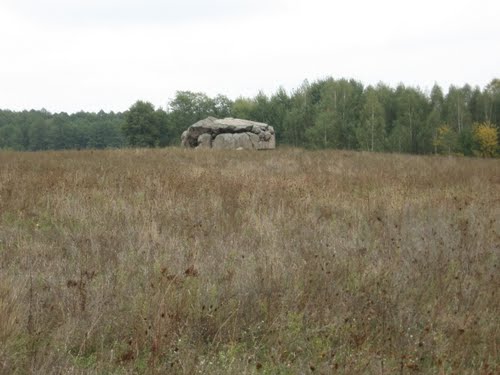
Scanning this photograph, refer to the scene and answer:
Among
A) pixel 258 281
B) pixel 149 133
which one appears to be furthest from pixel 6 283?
pixel 149 133

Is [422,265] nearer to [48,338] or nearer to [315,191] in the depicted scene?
[48,338]

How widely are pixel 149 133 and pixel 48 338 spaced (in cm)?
6440

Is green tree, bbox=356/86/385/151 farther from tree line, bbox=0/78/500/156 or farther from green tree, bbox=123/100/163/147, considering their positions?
green tree, bbox=123/100/163/147

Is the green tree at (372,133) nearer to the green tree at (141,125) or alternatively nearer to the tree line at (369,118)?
the tree line at (369,118)

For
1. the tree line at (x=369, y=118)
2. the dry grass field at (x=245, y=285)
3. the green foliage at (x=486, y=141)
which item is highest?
the tree line at (x=369, y=118)

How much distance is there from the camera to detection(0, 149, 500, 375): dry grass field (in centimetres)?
271

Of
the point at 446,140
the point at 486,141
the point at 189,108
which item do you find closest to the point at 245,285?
the point at 446,140

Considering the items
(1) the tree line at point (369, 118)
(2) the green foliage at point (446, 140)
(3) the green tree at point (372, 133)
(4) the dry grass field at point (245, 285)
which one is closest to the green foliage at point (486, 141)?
(1) the tree line at point (369, 118)

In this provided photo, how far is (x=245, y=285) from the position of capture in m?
3.68

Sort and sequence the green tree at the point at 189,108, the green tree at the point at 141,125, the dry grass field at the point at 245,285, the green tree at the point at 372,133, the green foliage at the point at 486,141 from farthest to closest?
the green tree at the point at 189,108
the green tree at the point at 141,125
the green tree at the point at 372,133
the green foliage at the point at 486,141
the dry grass field at the point at 245,285

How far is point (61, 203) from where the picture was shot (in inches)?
266

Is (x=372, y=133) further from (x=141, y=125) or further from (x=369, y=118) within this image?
(x=141, y=125)

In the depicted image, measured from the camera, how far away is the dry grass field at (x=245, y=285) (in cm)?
271

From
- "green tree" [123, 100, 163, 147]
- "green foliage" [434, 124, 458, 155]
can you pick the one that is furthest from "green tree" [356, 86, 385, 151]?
"green tree" [123, 100, 163, 147]
